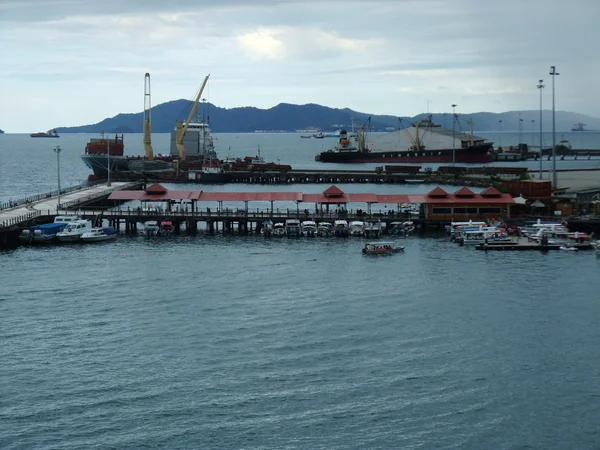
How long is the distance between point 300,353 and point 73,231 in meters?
32.9

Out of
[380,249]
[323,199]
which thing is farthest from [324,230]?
[380,249]

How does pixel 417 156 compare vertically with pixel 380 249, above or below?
above

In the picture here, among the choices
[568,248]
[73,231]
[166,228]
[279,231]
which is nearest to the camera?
[568,248]

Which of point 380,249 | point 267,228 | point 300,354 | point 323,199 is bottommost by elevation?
point 300,354

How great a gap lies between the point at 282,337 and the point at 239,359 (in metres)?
3.33

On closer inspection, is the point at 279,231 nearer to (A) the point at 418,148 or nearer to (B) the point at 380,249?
(B) the point at 380,249

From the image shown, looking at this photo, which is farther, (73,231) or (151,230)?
(151,230)

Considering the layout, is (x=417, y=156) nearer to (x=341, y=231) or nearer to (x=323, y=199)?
(x=323, y=199)

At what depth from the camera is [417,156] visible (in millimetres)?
166750

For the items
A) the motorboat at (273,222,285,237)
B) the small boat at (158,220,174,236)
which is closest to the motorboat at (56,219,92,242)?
the small boat at (158,220,174,236)

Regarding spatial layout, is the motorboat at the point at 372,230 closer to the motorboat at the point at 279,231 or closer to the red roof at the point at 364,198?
the red roof at the point at 364,198

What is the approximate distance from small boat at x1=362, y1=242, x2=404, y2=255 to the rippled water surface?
302cm

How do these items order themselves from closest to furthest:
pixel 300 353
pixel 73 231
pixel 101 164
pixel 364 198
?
pixel 300 353 → pixel 73 231 → pixel 364 198 → pixel 101 164

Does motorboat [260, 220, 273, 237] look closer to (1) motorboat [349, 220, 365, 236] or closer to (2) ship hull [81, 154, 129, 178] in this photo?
(1) motorboat [349, 220, 365, 236]
